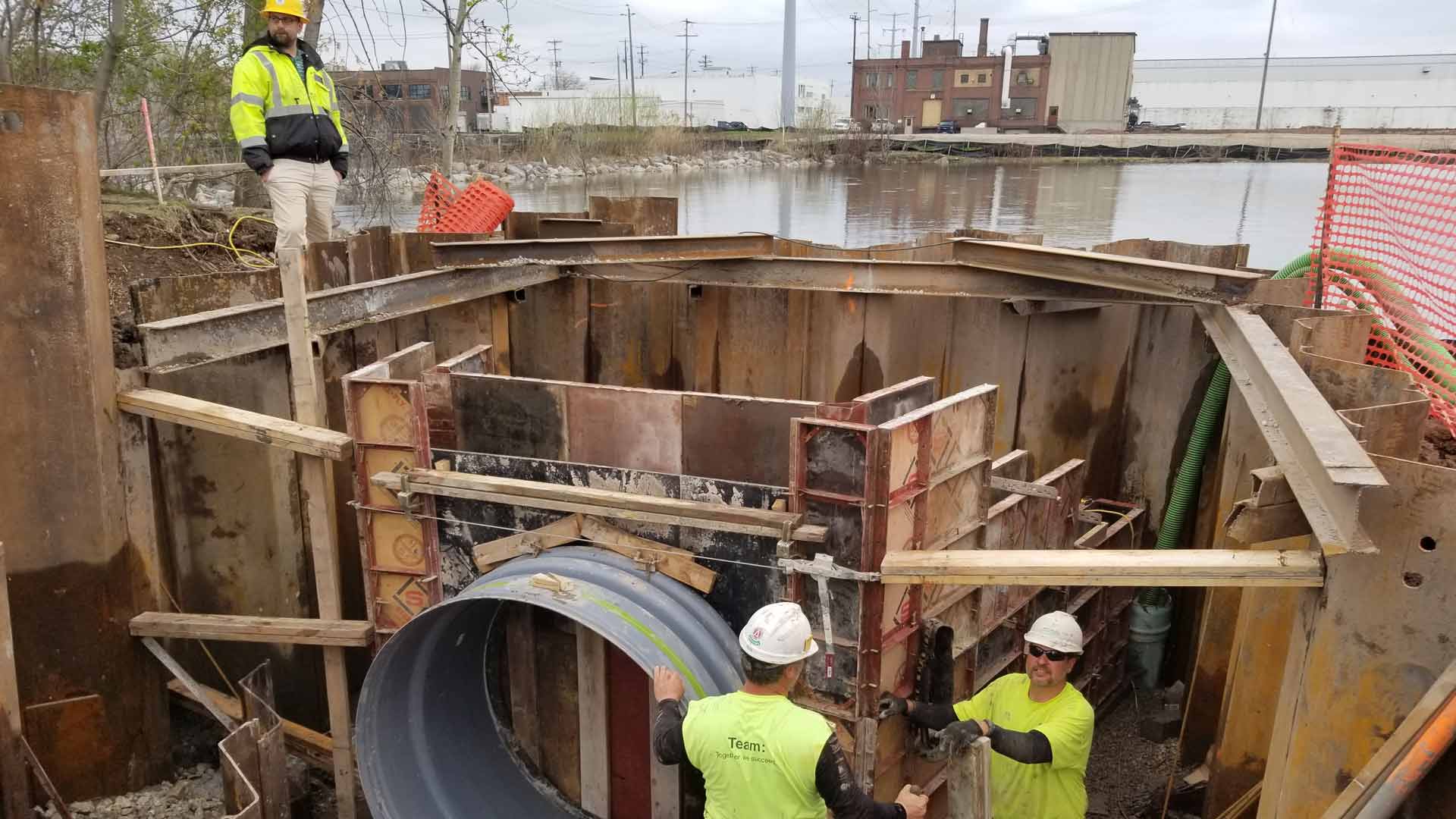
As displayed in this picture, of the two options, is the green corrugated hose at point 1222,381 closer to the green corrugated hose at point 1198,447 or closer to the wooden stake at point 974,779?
the green corrugated hose at point 1198,447

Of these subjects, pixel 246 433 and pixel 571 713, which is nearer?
pixel 246 433

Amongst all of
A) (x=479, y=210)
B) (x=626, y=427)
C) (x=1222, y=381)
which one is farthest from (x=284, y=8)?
(x=1222, y=381)

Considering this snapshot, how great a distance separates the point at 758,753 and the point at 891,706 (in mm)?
1268

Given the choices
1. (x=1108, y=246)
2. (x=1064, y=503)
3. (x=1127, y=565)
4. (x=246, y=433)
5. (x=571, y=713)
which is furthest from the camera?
(x=1108, y=246)

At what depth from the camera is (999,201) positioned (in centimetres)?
2627

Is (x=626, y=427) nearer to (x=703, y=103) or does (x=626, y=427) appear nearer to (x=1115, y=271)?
(x=1115, y=271)

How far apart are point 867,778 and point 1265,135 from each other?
158ft

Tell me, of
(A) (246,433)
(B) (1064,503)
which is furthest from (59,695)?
(B) (1064,503)

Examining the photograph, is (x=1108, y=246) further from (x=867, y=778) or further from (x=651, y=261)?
(x=867, y=778)

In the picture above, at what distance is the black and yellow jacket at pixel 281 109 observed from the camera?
22.9ft

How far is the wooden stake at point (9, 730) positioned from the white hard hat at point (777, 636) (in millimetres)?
3797

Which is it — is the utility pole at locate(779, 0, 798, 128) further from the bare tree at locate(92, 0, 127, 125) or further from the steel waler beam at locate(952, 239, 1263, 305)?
the steel waler beam at locate(952, 239, 1263, 305)

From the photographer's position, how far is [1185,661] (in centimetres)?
771

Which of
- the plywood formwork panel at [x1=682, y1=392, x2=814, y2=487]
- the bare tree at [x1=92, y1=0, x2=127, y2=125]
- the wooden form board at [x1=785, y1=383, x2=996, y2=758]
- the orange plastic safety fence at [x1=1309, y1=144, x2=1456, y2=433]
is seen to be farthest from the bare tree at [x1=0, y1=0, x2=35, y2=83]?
the orange plastic safety fence at [x1=1309, y1=144, x2=1456, y2=433]
